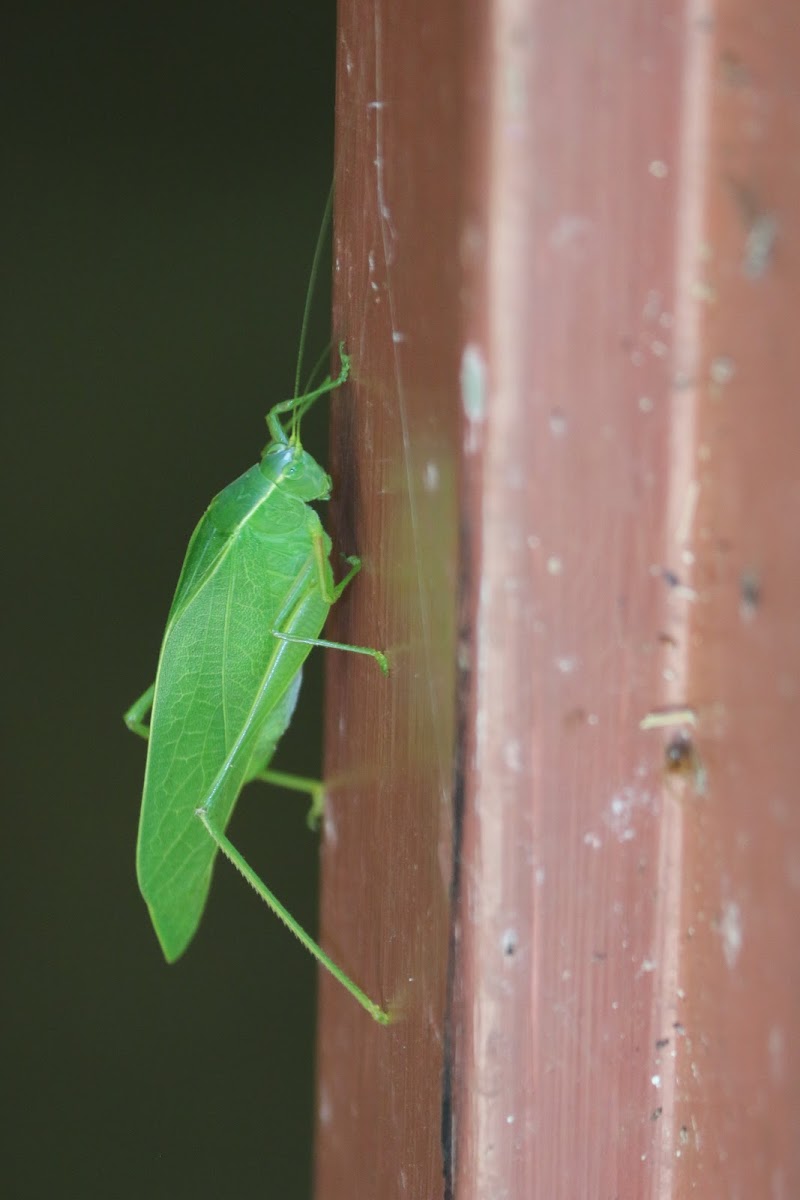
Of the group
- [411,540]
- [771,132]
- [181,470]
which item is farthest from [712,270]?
[181,470]

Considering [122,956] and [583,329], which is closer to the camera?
[583,329]

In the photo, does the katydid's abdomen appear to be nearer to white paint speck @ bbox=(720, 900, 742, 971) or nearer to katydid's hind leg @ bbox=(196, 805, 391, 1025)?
katydid's hind leg @ bbox=(196, 805, 391, 1025)

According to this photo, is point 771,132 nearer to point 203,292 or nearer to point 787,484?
point 787,484

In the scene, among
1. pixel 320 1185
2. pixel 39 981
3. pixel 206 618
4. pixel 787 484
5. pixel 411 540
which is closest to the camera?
pixel 787 484

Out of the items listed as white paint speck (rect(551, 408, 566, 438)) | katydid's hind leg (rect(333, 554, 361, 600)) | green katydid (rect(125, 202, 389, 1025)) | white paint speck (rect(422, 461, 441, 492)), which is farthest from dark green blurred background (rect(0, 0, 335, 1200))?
white paint speck (rect(551, 408, 566, 438))

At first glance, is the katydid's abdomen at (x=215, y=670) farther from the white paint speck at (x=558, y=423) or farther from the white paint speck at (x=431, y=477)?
the white paint speck at (x=558, y=423)

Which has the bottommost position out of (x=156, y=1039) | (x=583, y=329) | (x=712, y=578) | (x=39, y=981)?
(x=156, y=1039)

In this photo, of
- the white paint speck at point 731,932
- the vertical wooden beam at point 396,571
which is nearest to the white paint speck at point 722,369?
the vertical wooden beam at point 396,571
